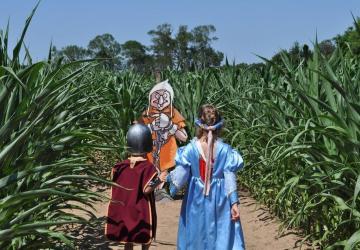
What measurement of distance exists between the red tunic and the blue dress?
287mm

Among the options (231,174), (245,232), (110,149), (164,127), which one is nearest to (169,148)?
(164,127)

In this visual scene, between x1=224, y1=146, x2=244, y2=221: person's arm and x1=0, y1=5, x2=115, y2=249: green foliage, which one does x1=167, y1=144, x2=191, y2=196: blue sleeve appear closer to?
x1=224, y1=146, x2=244, y2=221: person's arm

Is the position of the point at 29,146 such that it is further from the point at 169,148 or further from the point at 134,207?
the point at 169,148

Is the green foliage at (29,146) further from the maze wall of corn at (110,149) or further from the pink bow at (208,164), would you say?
the pink bow at (208,164)

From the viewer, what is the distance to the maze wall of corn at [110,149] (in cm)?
226

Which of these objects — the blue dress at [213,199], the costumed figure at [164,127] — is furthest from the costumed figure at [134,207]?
the costumed figure at [164,127]

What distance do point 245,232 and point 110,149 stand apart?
245cm

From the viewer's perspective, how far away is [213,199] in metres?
3.60

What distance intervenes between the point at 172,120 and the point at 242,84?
1724 millimetres

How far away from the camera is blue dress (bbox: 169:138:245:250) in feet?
11.7

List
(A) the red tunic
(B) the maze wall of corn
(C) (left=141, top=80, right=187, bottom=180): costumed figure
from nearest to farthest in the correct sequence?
(B) the maze wall of corn < (A) the red tunic < (C) (left=141, top=80, right=187, bottom=180): costumed figure

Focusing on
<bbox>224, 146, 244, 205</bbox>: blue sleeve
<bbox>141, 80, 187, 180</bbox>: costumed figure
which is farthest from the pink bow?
<bbox>141, 80, 187, 180</bbox>: costumed figure

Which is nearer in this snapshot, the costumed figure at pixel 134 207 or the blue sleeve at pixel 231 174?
the costumed figure at pixel 134 207

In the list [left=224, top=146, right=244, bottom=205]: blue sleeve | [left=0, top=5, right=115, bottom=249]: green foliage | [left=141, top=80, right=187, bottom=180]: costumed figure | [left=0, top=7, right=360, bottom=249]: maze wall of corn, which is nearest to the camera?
[left=0, top=5, right=115, bottom=249]: green foliage
